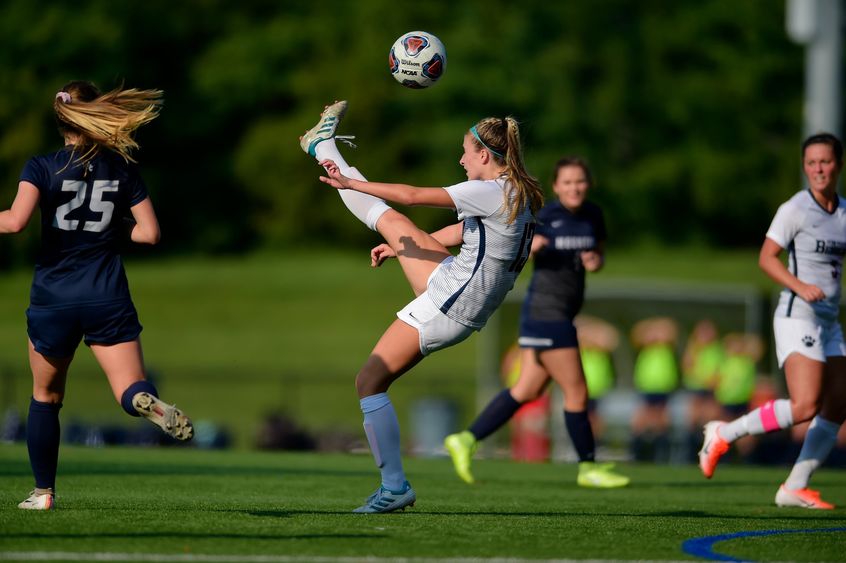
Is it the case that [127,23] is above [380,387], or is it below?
above

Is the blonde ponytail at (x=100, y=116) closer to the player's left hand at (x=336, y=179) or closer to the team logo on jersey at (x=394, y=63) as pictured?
the player's left hand at (x=336, y=179)

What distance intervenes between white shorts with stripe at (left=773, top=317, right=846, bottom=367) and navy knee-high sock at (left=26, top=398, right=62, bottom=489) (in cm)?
429

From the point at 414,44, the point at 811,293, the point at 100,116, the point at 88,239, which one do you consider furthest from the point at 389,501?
the point at 811,293

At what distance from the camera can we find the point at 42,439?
691 centimetres

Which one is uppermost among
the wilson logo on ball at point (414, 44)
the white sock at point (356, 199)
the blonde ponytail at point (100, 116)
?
the wilson logo on ball at point (414, 44)

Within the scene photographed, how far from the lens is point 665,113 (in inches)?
1869

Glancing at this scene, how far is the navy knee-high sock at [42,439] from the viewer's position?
6.91 metres

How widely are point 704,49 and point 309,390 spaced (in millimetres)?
19828

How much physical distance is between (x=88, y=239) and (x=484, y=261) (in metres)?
1.98

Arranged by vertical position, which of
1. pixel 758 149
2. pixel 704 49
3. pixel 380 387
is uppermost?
pixel 704 49

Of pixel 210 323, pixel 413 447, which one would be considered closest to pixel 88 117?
pixel 413 447

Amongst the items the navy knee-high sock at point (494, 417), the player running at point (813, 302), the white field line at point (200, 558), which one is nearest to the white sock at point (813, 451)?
the player running at point (813, 302)

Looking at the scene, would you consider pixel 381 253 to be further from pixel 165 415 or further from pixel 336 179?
pixel 165 415

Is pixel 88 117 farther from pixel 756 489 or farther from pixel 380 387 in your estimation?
pixel 756 489
